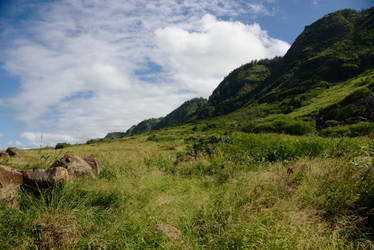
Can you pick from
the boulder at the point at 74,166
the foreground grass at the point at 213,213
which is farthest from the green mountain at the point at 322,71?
the boulder at the point at 74,166

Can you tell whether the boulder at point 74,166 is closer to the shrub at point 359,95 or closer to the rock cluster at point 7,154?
the rock cluster at point 7,154

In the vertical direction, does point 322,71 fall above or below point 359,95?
above

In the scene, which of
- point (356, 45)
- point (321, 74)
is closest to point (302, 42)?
point (356, 45)

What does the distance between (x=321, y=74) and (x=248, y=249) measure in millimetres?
143380

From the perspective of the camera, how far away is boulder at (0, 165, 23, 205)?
409cm

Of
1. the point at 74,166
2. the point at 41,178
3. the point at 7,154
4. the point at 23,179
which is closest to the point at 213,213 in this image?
the point at 41,178

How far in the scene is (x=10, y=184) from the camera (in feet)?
14.2

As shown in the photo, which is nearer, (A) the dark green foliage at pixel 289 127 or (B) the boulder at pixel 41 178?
(B) the boulder at pixel 41 178

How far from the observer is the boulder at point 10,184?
161 inches

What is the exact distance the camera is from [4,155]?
11.5 m

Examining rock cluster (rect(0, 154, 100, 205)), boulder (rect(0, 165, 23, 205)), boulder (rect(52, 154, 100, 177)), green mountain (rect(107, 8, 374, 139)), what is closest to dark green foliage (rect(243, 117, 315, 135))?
green mountain (rect(107, 8, 374, 139))

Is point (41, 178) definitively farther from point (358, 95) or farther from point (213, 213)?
point (358, 95)

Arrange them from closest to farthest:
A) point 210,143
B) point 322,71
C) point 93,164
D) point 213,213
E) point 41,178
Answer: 1. point 213,213
2. point 41,178
3. point 93,164
4. point 210,143
5. point 322,71

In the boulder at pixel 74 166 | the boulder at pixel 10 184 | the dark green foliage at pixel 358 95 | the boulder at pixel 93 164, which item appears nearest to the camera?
the boulder at pixel 10 184
